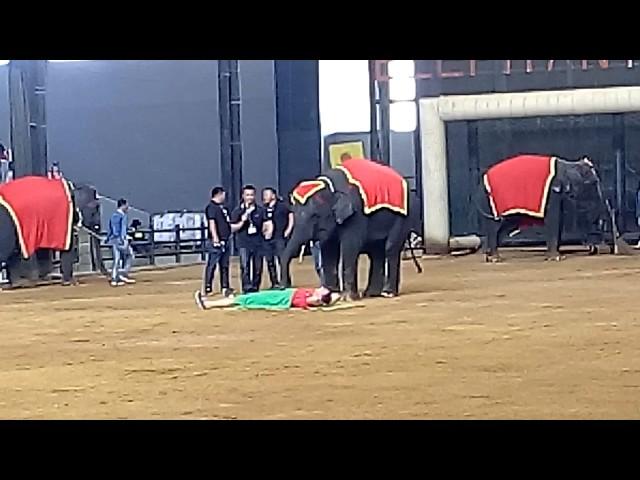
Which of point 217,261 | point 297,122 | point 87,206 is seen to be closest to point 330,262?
point 217,261

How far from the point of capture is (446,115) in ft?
69.2

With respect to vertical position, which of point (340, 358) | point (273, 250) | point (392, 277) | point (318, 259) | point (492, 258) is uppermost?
point (273, 250)

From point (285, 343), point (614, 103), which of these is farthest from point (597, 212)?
point (285, 343)

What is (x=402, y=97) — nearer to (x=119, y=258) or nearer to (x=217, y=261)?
(x=119, y=258)

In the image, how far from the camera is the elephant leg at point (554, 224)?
1841 centimetres

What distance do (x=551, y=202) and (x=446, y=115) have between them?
129 inches

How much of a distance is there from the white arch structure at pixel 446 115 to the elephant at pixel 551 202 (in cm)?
159

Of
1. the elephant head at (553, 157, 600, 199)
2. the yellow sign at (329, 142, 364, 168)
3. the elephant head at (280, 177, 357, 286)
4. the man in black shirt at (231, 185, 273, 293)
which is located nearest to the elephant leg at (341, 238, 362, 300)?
the elephant head at (280, 177, 357, 286)

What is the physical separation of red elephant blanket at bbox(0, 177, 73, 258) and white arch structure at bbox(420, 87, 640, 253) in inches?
297

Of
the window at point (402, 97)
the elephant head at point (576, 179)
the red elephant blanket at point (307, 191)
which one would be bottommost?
the red elephant blanket at point (307, 191)

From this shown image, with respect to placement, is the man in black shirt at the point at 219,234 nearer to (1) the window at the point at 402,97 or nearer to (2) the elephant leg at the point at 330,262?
(2) the elephant leg at the point at 330,262

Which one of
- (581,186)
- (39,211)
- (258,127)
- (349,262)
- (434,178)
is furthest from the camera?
(258,127)

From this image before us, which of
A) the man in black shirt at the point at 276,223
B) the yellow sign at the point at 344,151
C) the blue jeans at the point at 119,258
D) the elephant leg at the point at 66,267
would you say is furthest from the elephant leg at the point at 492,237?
the man in black shirt at the point at 276,223
